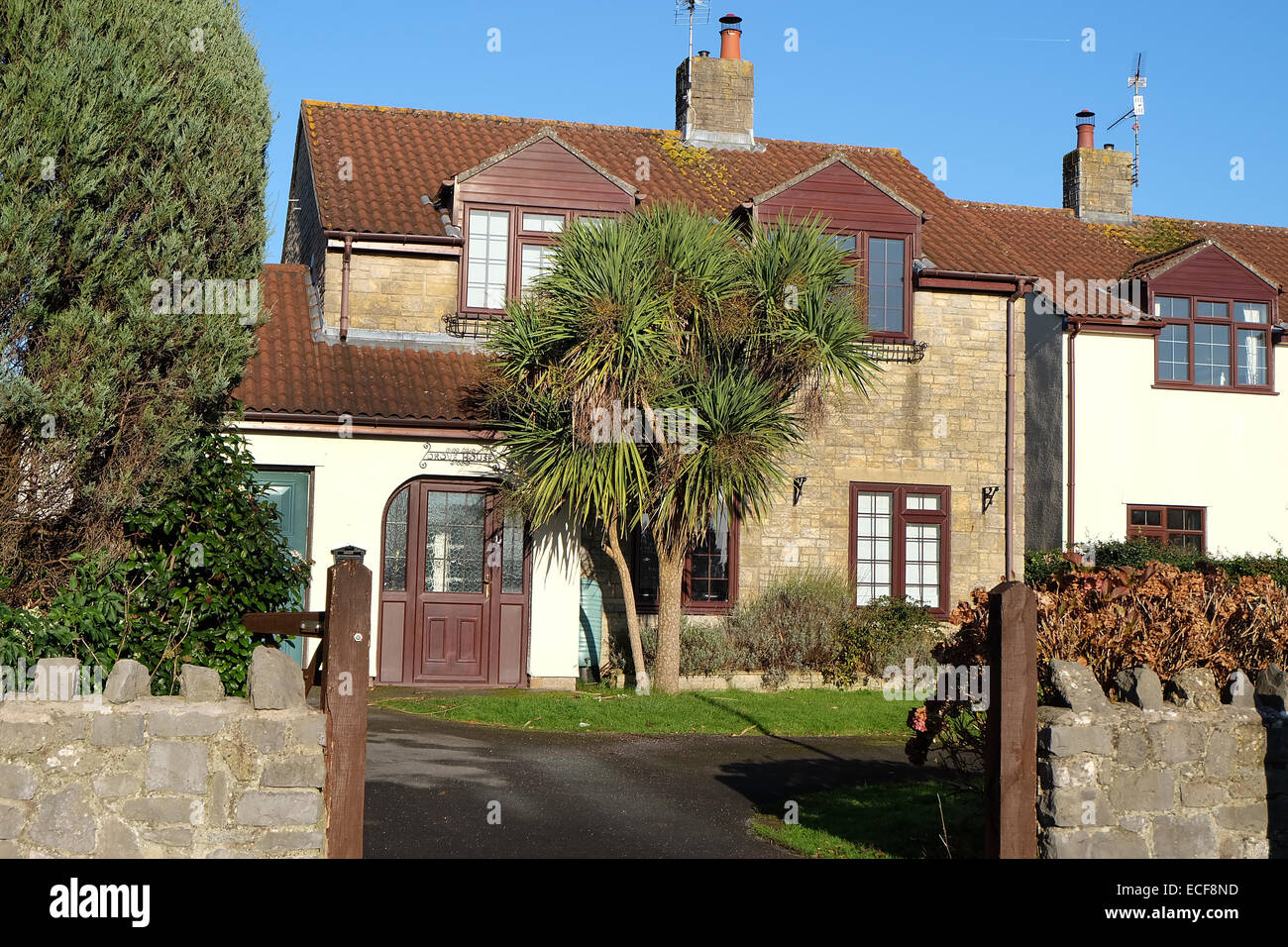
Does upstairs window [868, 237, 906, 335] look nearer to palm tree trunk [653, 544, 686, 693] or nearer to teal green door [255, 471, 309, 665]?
palm tree trunk [653, 544, 686, 693]

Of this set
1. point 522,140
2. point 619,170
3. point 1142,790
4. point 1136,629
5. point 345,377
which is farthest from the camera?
point 619,170

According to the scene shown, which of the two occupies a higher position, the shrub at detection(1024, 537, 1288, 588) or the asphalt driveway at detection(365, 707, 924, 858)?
the shrub at detection(1024, 537, 1288, 588)

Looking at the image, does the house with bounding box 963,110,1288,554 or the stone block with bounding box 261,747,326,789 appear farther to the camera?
the house with bounding box 963,110,1288,554

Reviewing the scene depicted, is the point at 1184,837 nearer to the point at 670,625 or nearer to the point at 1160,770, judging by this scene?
the point at 1160,770

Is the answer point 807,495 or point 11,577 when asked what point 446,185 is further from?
point 11,577

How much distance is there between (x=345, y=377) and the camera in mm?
14922

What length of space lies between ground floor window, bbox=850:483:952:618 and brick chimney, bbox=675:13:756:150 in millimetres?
6478

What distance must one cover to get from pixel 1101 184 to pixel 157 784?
23.0 meters

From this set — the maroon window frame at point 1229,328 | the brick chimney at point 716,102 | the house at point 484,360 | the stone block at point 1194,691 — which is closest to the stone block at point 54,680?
the stone block at point 1194,691

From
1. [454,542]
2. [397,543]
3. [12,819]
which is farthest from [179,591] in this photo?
[454,542]

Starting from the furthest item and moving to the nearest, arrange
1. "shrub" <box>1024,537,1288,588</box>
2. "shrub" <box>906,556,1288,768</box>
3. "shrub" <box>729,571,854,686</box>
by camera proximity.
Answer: "shrub" <box>1024,537,1288,588</box> → "shrub" <box>729,571,854,686</box> → "shrub" <box>906,556,1288,768</box>

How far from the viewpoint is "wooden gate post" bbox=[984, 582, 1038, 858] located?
6156 mm

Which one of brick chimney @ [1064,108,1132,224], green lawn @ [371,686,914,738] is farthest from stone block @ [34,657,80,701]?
brick chimney @ [1064,108,1132,224]
